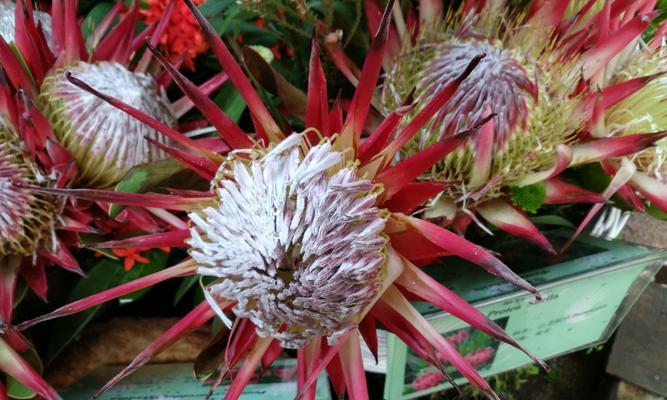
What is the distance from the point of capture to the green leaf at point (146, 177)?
0.63 meters

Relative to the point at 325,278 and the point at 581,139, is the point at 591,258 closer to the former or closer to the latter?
the point at 581,139

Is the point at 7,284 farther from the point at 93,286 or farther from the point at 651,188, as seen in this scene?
the point at 651,188

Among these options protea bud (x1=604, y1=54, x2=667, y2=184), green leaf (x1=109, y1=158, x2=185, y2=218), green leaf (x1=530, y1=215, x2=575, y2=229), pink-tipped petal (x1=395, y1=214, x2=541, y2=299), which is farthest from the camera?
green leaf (x1=530, y1=215, x2=575, y2=229)

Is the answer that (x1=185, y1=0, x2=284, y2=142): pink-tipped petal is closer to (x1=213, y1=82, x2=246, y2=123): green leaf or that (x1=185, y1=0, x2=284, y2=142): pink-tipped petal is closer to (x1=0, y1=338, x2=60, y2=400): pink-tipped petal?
(x1=213, y1=82, x2=246, y2=123): green leaf

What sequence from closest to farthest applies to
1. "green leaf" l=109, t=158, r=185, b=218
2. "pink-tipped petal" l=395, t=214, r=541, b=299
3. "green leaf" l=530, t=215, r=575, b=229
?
"pink-tipped petal" l=395, t=214, r=541, b=299, "green leaf" l=109, t=158, r=185, b=218, "green leaf" l=530, t=215, r=575, b=229

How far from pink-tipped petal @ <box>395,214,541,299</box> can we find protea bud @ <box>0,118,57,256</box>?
0.42 metres

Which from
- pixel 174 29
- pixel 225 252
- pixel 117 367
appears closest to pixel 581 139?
pixel 225 252

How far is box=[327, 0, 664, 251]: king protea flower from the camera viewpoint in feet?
2.19

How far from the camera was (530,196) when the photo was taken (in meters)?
0.68

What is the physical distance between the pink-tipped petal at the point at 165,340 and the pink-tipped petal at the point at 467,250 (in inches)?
8.4

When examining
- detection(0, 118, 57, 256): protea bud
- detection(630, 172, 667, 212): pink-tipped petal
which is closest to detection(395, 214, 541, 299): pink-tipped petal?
detection(630, 172, 667, 212): pink-tipped petal

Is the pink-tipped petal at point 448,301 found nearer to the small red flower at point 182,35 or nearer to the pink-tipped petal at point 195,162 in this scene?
the pink-tipped petal at point 195,162

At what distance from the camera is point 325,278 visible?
516 mm

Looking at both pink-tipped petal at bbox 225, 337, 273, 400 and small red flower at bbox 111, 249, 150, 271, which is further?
small red flower at bbox 111, 249, 150, 271
